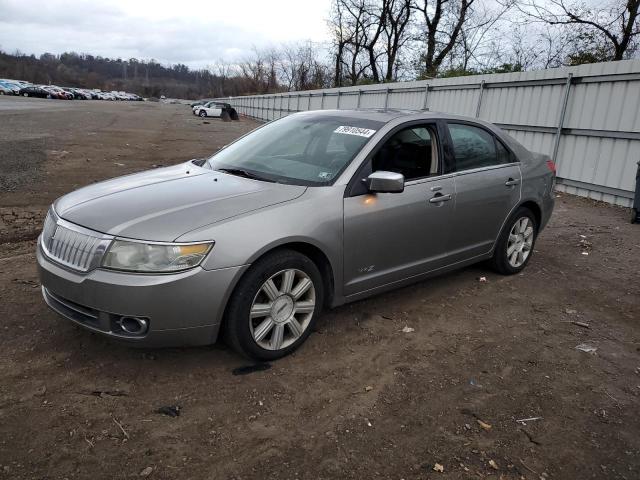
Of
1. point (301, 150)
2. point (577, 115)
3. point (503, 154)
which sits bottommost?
point (301, 150)

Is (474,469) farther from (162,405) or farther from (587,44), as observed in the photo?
(587,44)

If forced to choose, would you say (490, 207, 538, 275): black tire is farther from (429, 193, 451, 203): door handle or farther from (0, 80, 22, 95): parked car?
(0, 80, 22, 95): parked car

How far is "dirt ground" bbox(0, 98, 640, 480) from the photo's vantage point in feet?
7.94

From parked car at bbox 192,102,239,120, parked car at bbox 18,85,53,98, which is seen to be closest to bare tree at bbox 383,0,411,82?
parked car at bbox 192,102,239,120

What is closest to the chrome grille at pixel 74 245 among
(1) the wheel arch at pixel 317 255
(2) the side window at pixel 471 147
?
(1) the wheel arch at pixel 317 255

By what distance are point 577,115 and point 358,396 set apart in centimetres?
914

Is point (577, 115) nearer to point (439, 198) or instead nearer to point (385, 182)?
point (439, 198)

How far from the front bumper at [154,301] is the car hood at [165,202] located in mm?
254

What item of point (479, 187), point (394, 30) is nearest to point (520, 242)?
point (479, 187)

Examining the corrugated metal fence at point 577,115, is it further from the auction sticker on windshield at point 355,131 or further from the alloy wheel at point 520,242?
the auction sticker on windshield at point 355,131

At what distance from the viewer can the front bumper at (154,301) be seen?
2.75m

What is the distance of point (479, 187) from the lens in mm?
4465

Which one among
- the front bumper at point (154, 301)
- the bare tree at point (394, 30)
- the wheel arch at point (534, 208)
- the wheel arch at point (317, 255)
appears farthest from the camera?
the bare tree at point (394, 30)

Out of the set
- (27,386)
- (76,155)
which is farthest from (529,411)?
(76,155)
